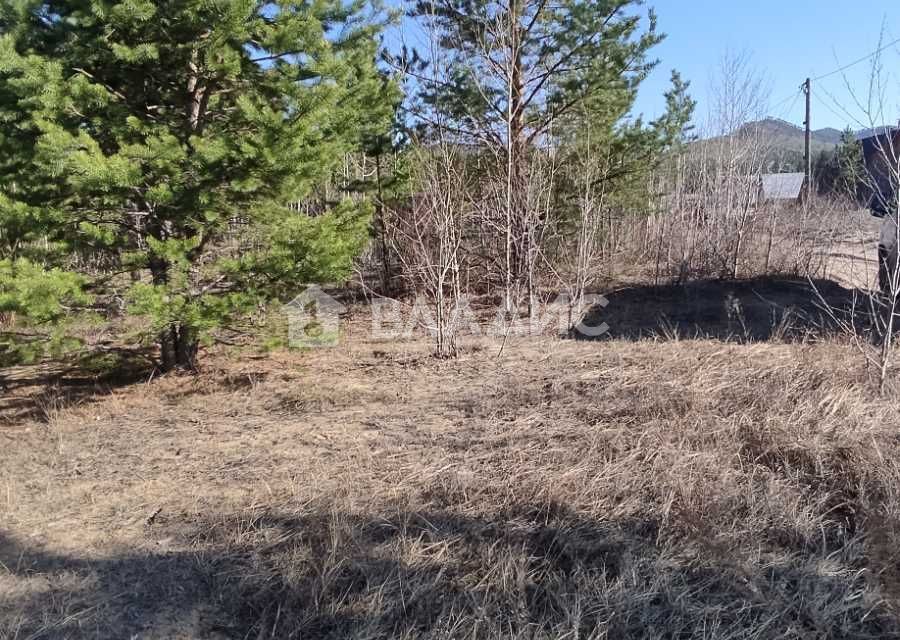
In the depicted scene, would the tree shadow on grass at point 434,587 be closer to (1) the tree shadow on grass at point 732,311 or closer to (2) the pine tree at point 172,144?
(2) the pine tree at point 172,144

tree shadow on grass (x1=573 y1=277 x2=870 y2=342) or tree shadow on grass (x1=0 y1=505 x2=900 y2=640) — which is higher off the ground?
tree shadow on grass (x1=573 y1=277 x2=870 y2=342)

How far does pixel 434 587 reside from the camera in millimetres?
2471

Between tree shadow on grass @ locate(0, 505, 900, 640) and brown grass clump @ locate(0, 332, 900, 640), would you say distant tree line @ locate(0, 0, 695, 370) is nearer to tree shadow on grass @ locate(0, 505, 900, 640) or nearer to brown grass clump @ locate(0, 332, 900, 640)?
brown grass clump @ locate(0, 332, 900, 640)

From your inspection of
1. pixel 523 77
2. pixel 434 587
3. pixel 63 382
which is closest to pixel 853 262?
pixel 523 77

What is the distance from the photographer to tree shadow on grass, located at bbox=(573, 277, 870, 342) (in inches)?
267

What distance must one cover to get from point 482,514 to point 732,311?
6367mm

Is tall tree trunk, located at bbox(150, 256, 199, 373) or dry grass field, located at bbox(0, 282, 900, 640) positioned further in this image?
tall tree trunk, located at bbox(150, 256, 199, 373)

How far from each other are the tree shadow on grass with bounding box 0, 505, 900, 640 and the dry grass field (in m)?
0.01

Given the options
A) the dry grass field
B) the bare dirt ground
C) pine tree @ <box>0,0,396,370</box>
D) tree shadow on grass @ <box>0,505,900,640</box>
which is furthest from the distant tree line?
the bare dirt ground

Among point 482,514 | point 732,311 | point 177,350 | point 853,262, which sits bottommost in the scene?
point 482,514

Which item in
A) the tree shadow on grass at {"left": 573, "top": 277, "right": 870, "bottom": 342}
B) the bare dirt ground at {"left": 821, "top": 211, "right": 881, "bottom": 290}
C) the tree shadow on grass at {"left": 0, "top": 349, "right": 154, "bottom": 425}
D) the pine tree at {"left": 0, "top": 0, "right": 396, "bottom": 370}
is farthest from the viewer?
the bare dirt ground at {"left": 821, "top": 211, "right": 881, "bottom": 290}

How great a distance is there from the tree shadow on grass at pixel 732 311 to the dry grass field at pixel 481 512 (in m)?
1.78

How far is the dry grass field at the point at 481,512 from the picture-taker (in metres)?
2.35

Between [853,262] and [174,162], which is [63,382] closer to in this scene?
[174,162]
